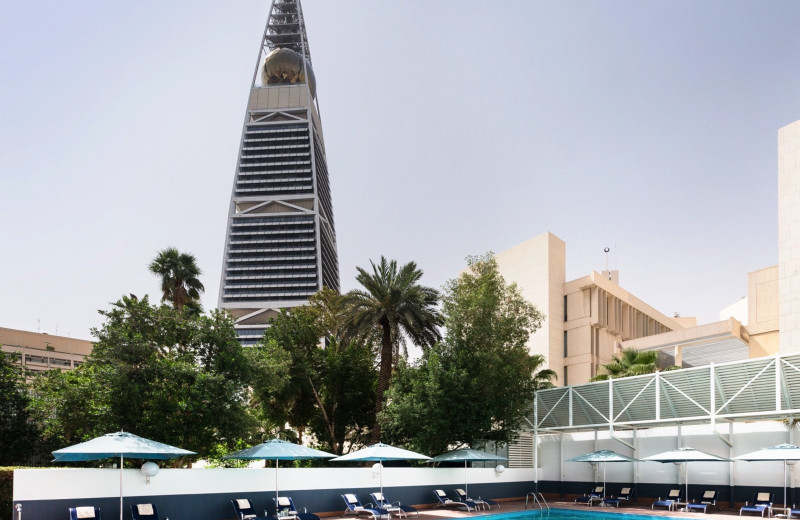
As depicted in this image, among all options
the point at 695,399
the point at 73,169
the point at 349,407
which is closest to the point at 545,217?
the point at 349,407

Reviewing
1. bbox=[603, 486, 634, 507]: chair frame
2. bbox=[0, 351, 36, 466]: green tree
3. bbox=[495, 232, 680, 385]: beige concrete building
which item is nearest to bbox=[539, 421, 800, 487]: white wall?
bbox=[603, 486, 634, 507]: chair frame

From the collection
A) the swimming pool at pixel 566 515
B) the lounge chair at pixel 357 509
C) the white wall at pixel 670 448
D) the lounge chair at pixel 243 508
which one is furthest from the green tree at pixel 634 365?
the lounge chair at pixel 243 508

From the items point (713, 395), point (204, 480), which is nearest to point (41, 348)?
point (204, 480)

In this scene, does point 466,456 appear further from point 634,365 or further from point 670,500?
point 634,365

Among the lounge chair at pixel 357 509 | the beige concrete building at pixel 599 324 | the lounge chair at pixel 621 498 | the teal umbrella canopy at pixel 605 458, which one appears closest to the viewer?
the lounge chair at pixel 357 509

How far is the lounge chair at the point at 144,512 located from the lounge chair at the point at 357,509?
6.47m

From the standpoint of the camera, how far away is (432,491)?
24484mm

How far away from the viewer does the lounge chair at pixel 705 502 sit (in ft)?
76.5

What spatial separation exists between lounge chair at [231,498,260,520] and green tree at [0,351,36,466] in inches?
523

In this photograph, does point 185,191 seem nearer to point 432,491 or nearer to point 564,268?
point 564,268

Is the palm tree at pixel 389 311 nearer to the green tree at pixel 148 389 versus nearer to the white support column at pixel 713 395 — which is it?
the green tree at pixel 148 389

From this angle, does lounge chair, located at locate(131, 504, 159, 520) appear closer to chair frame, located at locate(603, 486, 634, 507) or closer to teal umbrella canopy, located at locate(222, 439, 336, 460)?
teal umbrella canopy, located at locate(222, 439, 336, 460)

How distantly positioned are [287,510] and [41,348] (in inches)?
2444

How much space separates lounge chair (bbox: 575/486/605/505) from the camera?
26.4 metres
